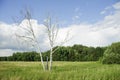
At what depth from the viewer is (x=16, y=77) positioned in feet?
36.1

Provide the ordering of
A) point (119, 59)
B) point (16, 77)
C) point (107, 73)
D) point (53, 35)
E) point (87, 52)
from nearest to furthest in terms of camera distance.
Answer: point (16, 77) < point (107, 73) < point (53, 35) < point (119, 59) < point (87, 52)

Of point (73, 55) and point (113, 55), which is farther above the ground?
point (73, 55)

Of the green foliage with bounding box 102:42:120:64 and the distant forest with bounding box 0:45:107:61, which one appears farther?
the distant forest with bounding box 0:45:107:61

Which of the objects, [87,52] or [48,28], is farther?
[87,52]

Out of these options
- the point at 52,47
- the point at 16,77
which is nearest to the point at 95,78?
the point at 16,77

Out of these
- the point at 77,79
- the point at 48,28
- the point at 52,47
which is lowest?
the point at 77,79

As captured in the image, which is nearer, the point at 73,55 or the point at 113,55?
the point at 113,55

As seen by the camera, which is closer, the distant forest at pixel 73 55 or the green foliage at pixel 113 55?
the green foliage at pixel 113 55

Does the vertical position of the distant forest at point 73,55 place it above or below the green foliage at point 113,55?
above

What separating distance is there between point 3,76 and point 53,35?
14.9m

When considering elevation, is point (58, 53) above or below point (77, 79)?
above

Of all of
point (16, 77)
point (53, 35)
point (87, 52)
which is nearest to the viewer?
point (16, 77)

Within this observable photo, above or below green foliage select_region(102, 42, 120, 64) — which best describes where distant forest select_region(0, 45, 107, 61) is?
above

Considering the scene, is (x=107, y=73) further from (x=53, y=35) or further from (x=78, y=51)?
(x=78, y=51)
